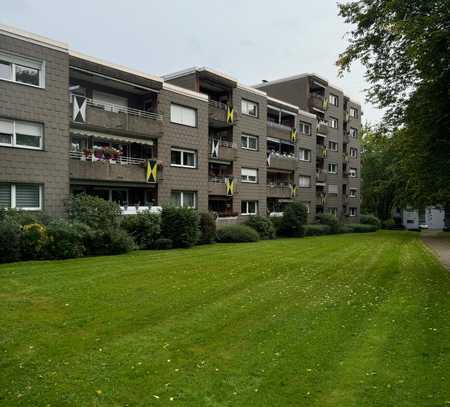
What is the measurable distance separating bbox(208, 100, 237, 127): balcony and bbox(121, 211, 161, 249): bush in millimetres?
12056

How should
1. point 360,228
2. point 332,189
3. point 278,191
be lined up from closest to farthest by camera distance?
point 278,191 < point 360,228 < point 332,189

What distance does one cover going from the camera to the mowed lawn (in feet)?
17.5

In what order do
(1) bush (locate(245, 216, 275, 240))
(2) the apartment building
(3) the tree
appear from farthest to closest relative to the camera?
(1) bush (locate(245, 216, 275, 240))
(2) the apartment building
(3) the tree

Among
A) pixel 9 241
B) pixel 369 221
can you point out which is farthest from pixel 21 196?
pixel 369 221

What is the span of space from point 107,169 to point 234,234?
1052 centimetres

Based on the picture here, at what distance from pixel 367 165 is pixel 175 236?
1936 inches

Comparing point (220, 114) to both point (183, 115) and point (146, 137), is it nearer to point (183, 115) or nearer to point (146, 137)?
point (183, 115)

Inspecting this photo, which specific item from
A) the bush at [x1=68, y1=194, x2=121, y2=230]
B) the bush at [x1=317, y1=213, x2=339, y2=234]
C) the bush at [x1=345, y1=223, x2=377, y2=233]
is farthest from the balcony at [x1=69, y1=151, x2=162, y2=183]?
the bush at [x1=345, y1=223, x2=377, y2=233]

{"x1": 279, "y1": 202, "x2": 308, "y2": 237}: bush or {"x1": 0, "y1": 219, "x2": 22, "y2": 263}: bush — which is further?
{"x1": 279, "y1": 202, "x2": 308, "y2": 237}: bush

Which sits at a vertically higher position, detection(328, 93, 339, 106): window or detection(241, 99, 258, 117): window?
detection(328, 93, 339, 106): window

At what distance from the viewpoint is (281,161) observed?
132ft

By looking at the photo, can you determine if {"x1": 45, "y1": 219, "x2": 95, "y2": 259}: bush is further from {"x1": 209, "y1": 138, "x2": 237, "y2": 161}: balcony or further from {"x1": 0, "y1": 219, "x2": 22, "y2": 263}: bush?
{"x1": 209, "y1": 138, "x2": 237, "y2": 161}: balcony

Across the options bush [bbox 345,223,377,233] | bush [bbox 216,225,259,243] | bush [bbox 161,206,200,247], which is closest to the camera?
bush [bbox 161,206,200,247]

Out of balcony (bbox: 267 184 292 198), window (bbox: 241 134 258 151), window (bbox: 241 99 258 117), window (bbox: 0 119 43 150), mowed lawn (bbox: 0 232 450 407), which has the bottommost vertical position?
mowed lawn (bbox: 0 232 450 407)
